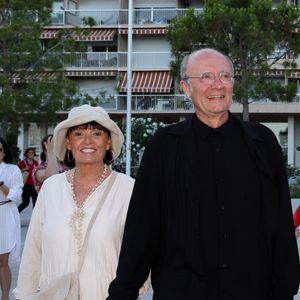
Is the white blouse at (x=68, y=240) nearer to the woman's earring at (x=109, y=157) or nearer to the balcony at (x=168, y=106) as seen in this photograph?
the woman's earring at (x=109, y=157)

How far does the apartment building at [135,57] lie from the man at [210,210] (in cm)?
4533

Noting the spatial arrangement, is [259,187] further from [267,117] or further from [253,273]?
[267,117]

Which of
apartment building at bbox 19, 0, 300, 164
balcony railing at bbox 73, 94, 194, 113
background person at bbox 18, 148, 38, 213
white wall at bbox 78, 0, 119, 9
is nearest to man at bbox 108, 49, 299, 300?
background person at bbox 18, 148, 38, 213

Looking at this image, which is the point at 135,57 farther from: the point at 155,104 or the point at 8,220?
the point at 8,220

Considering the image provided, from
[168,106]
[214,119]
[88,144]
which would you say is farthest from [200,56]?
[168,106]

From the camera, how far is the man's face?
3328 mm

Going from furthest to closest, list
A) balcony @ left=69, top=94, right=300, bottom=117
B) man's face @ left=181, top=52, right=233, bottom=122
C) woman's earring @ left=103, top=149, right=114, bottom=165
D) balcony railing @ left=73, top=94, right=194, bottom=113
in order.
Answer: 1. balcony railing @ left=73, top=94, right=194, bottom=113
2. balcony @ left=69, top=94, right=300, bottom=117
3. woman's earring @ left=103, top=149, right=114, bottom=165
4. man's face @ left=181, top=52, right=233, bottom=122

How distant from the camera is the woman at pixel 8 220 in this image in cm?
752

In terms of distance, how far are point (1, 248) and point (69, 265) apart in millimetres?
3499

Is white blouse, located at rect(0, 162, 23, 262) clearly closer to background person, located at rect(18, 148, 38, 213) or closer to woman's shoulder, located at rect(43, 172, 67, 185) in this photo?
woman's shoulder, located at rect(43, 172, 67, 185)

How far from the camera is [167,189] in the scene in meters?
3.32

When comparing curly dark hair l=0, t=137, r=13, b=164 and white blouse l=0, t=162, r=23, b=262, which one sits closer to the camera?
white blouse l=0, t=162, r=23, b=262

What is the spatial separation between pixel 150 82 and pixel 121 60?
239cm

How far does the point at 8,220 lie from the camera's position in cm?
769
